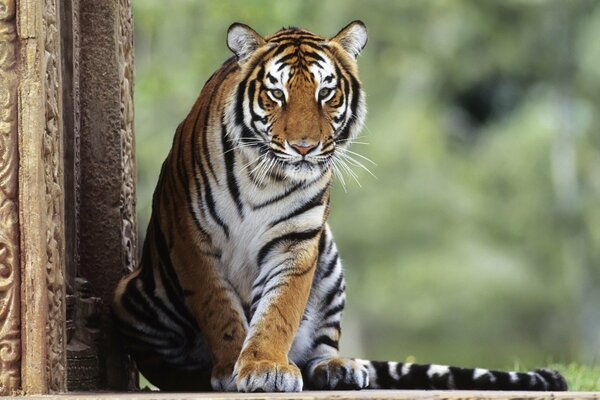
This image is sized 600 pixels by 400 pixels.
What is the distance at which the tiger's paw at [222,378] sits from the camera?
202 inches

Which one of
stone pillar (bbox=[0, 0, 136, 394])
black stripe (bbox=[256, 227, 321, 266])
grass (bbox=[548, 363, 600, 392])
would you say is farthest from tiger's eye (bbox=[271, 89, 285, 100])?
grass (bbox=[548, 363, 600, 392])

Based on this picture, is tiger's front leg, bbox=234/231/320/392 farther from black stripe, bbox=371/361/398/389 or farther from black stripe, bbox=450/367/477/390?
black stripe, bbox=450/367/477/390

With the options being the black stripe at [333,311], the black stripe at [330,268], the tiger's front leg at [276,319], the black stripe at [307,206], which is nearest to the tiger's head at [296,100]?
the black stripe at [307,206]

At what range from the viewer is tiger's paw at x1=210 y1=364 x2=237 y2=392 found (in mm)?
5141

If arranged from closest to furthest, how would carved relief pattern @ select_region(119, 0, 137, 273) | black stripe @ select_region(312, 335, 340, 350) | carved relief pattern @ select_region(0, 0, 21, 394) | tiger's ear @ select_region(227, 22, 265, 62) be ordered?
carved relief pattern @ select_region(0, 0, 21, 394) < tiger's ear @ select_region(227, 22, 265, 62) < black stripe @ select_region(312, 335, 340, 350) < carved relief pattern @ select_region(119, 0, 137, 273)

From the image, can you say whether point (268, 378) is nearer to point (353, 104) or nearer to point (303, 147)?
point (303, 147)

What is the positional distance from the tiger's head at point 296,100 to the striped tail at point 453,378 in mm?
953

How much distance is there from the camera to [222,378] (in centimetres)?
517

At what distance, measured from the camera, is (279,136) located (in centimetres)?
517

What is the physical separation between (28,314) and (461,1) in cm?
1726

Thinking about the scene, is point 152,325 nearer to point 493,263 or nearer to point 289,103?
point 289,103

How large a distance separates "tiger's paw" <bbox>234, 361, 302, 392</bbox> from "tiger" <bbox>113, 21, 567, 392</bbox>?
0.06 meters

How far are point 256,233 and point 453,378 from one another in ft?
3.38

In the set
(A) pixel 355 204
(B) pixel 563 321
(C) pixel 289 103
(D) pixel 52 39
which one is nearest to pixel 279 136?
(C) pixel 289 103
